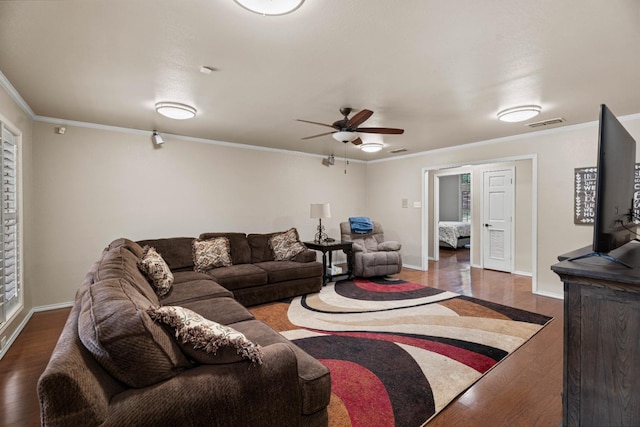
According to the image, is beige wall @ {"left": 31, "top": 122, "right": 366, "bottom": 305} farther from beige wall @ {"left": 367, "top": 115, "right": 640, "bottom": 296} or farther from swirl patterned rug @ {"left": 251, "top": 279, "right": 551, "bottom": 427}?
beige wall @ {"left": 367, "top": 115, "right": 640, "bottom": 296}

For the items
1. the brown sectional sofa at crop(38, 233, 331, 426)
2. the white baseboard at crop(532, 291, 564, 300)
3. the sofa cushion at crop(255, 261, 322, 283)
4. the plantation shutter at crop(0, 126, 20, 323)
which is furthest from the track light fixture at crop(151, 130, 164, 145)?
the white baseboard at crop(532, 291, 564, 300)

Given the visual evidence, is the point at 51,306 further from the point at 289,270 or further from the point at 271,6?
the point at 271,6

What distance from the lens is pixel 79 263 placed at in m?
4.09

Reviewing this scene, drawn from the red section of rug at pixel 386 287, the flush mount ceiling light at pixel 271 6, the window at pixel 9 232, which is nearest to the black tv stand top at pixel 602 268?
the flush mount ceiling light at pixel 271 6

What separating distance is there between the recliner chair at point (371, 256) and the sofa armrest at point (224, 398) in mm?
3911

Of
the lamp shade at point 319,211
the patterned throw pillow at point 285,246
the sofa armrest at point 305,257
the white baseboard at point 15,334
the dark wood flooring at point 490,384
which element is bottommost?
the dark wood flooring at point 490,384

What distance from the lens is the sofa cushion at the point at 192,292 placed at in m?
2.84

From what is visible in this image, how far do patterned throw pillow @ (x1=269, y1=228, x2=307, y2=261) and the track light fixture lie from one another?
216 centimetres

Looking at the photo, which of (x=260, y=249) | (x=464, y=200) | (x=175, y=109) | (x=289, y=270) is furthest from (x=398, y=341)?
(x=464, y=200)

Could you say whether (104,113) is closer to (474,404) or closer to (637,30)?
(474,404)

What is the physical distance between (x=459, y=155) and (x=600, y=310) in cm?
472

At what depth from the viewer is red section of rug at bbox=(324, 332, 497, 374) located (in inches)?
101

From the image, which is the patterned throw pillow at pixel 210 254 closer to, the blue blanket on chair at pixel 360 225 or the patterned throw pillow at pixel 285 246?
the patterned throw pillow at pixel 285 246

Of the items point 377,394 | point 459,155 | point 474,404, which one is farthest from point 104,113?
point 459,155
